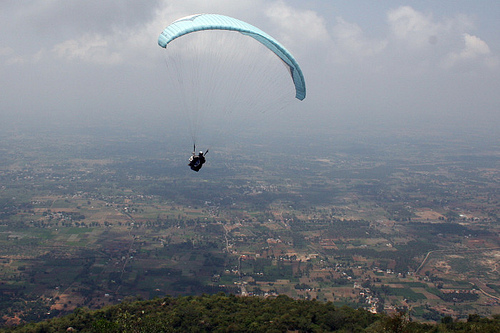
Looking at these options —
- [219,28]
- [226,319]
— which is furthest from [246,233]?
[219,28]

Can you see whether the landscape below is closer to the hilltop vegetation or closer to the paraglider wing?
the hilltop vegetation

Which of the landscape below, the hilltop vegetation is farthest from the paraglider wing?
the landscape below

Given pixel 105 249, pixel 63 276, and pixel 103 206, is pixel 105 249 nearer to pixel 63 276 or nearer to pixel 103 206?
pixel 63 276

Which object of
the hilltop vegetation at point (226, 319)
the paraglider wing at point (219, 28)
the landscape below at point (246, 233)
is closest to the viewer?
the paraglider wing at point (219, 28)

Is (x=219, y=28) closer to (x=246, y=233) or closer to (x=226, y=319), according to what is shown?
(x=226, y=319)

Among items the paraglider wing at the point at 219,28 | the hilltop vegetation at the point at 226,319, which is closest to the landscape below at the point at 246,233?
the hilltop vegetation at the point at 226,319

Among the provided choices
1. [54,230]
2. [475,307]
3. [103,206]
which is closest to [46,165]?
[103,206]

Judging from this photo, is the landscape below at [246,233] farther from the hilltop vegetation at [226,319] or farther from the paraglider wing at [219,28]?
the paraglider wing at [219,28]
